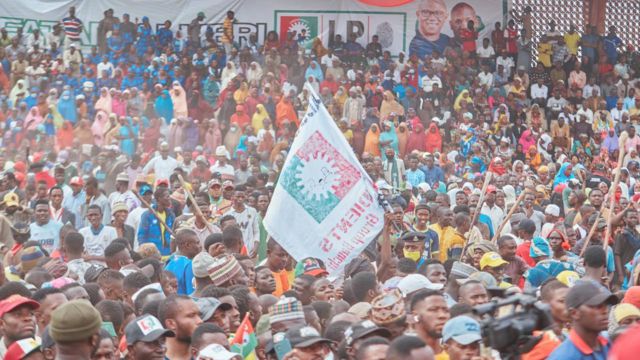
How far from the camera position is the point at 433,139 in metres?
22.5

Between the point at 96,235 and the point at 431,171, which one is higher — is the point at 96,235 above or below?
above

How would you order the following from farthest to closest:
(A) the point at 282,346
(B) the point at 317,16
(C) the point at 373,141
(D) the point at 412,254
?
(B) the point at 317,16
(C) the point at 373,141
(D) the point at 412,254
(A) the point at 282,346

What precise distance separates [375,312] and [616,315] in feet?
5.42

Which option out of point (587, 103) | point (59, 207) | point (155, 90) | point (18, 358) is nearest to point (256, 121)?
point (155, 90)

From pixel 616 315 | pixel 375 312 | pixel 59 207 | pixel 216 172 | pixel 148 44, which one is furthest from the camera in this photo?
pixel 148 44

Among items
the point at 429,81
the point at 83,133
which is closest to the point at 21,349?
the point at 83,133

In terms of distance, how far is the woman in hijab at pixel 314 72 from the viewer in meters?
24.7

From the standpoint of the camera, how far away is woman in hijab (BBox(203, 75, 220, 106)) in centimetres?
2398

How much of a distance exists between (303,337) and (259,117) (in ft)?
53.5

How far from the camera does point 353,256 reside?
36.2 ft

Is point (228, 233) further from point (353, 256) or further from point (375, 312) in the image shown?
point (375, 312)

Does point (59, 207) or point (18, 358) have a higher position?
point (18, 358)

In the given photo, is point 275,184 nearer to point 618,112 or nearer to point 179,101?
point 179,101

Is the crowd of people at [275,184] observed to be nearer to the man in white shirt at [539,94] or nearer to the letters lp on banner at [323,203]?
the man in white shirt at [539,94]
